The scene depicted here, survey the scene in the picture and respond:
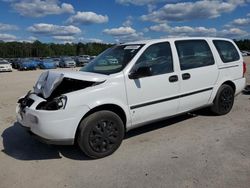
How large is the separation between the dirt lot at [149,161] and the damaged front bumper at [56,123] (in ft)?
1.44

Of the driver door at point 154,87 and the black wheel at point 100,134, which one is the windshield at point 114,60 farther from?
the black wheel at point 100,134

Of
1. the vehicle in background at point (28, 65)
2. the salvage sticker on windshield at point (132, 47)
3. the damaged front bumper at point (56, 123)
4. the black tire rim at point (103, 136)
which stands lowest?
the black tire rim at point (103, 136)

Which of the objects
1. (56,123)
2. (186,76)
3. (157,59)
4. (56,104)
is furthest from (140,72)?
(56,123)

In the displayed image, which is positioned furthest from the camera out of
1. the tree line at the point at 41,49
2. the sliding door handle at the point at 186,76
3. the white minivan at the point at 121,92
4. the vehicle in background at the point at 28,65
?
the tree line at the point at 41,49

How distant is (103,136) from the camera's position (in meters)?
4.21

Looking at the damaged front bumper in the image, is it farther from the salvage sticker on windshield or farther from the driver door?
the salvage sticker on windshield

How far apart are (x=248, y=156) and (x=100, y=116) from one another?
2262 mm

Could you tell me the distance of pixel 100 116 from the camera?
4137 millimetres

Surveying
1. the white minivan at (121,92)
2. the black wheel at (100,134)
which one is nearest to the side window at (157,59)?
the white minivan at (121,92)

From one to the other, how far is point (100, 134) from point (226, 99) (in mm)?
3343

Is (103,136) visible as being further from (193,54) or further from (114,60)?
(193,54)

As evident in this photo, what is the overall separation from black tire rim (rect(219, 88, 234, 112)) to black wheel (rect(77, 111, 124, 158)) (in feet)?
9.15

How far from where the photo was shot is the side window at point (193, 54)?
516 cm

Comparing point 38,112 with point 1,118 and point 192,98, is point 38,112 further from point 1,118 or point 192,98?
point 1,118
